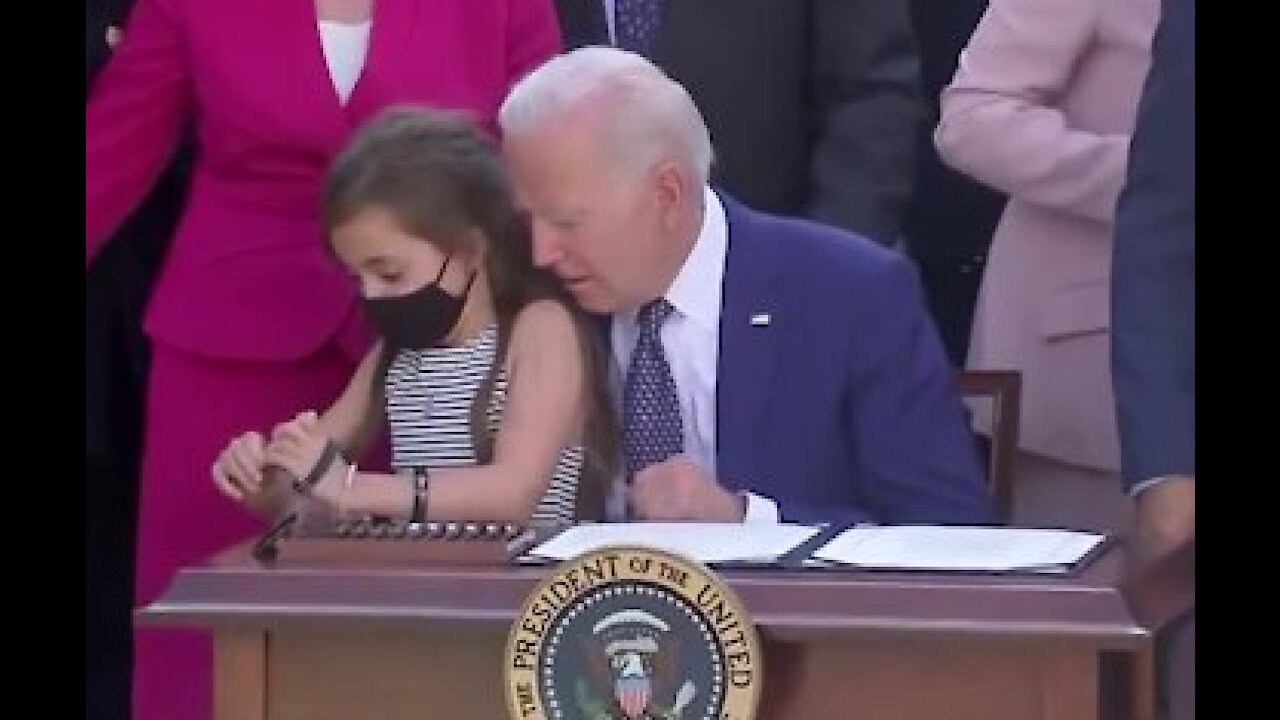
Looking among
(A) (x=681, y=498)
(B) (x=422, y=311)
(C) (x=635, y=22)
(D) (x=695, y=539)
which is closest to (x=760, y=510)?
(A) (x=681, y=498)

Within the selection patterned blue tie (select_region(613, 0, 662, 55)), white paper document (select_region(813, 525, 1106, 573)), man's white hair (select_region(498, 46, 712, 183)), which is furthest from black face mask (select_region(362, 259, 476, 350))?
white paper document (select_region(813, 525, 1106, 573))

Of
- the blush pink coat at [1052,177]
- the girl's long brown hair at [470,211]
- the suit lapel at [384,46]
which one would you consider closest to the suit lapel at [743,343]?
the girl's long brown hair at [470,211]

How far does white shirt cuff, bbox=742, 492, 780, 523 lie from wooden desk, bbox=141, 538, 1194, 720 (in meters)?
0.34

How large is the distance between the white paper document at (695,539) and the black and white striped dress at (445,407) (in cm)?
16

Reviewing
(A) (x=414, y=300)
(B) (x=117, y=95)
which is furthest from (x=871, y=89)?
(B) (x=117, y=95)

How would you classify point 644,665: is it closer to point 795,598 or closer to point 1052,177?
point 795,598

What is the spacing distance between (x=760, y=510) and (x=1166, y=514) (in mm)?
373

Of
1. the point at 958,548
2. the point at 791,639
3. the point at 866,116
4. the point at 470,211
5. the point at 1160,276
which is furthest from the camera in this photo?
the point at 866,116

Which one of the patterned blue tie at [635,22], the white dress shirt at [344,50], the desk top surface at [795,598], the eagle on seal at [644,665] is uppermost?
the patterned blue tie at [635,22]

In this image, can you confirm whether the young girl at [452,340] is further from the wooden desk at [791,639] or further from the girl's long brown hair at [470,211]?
the wooden desk at [791,639]

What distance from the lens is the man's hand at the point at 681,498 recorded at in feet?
8.97

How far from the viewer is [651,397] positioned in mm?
2826
